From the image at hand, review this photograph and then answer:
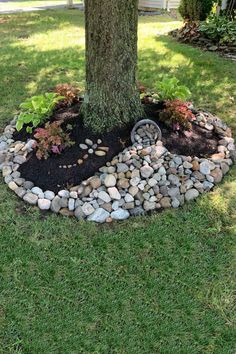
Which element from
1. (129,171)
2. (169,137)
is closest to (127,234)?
(129,171)

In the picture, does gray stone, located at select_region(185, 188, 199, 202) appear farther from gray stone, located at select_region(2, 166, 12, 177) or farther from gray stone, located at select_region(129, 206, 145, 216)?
gray stone, located at select_region(2, 166, 12, 177)

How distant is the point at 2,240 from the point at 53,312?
2.40 ft

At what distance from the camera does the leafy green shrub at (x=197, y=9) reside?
778 cm

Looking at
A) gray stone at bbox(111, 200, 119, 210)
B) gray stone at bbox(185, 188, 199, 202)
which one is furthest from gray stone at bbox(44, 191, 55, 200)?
gray stone at bbox(185, 188, 199, 202)

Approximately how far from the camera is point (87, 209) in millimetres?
2969

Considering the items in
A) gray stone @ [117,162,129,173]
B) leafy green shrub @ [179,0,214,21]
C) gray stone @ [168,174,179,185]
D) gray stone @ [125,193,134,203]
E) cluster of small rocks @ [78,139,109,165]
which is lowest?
gray stone @ [125,193,134,203]

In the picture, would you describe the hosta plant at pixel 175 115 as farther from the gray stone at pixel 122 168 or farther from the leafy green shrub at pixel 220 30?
the leafy green shrub at pixel 220 30

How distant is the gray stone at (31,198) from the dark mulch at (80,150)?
11 cm

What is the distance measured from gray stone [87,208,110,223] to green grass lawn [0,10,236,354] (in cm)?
6

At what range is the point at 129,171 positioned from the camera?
125 inches

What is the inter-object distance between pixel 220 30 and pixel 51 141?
487 cm

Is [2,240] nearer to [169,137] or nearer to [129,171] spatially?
[129,171]

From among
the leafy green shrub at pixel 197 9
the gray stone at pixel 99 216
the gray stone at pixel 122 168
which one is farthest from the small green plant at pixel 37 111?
the leafy green shrub at pixel 197 9

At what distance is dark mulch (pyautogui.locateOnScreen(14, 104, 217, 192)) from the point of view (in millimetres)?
3198
